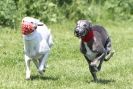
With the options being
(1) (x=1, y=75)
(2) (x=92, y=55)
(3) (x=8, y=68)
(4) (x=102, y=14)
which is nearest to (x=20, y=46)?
(3) (x=8, y=68)

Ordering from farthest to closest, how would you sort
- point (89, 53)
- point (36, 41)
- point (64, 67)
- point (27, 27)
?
point (64, 67) → point (36, 41) → point (89, 53) → point (27, 27)

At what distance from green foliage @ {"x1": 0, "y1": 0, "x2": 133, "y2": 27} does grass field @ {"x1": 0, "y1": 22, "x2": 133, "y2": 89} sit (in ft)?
2.70

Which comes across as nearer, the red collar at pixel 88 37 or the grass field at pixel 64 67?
the red collar at pixel 88 37

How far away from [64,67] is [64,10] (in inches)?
369

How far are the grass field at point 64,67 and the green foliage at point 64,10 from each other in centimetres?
82

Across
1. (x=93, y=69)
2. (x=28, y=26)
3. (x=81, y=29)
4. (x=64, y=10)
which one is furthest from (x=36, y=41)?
(x=64, y=10)

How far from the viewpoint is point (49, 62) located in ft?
43.6

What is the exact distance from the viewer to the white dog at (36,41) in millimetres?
10234

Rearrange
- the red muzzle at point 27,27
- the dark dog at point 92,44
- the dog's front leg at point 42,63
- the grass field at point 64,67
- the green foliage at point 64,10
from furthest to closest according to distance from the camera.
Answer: the green foliage at point 64,10
the dog's front leg at point 42,63
the grass field at point 64,67
the red muzzle at point 27,27
the dark dog at point 92,44

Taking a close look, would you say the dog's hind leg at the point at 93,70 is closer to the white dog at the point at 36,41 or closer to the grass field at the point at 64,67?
the grass field at the point at 64,67

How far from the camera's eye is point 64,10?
21719 millimetres

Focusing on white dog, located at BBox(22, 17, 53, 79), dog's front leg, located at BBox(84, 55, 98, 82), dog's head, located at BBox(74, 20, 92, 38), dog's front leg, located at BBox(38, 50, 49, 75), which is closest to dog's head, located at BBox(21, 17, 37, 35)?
white dog, located at BBox(22, 17, 53, 79)

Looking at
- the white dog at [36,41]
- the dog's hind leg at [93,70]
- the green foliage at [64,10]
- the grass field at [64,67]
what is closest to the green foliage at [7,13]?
the green foliage at [64,10]

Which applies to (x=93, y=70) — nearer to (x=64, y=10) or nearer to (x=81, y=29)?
(x=81, y=29)
